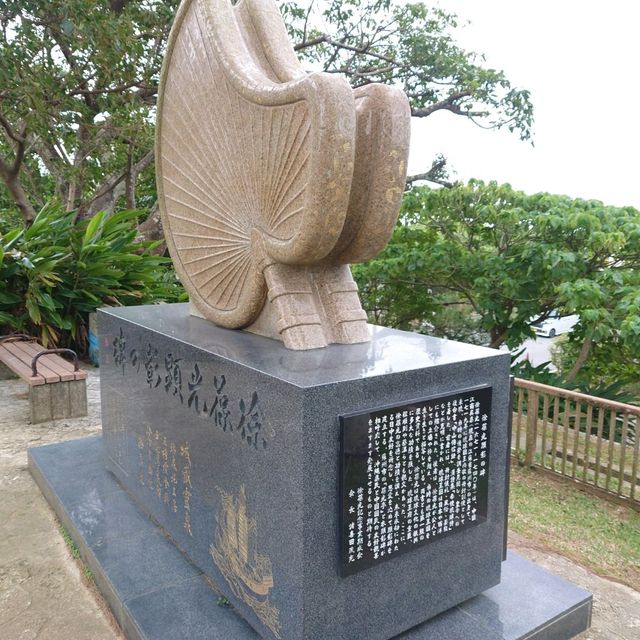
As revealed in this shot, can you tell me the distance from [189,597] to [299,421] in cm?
110

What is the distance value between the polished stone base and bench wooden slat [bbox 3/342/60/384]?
70.1 inches

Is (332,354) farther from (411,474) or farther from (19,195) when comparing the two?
(19,195)

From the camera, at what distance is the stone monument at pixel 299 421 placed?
197 cm

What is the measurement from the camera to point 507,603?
7.84ft

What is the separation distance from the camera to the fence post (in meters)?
4.56

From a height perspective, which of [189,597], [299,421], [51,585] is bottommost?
[51,585]

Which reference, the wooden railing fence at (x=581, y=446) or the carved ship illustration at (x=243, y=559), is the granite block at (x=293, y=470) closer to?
the carved ship illustration at (x=243, y=559)

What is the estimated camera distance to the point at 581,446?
15.8 feet

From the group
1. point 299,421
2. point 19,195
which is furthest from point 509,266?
point 19,195

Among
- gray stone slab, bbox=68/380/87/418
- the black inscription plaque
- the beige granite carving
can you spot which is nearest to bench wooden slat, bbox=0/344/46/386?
gray stone slab, bbox=68/380/87/418

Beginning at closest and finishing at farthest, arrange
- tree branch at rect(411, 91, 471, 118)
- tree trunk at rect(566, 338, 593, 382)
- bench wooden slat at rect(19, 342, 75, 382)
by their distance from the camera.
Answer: bench wooden slat at rect(19, 342, 75, 382), tree trunk at rect(566, 338, 593, 382), tree branch at rect(411, 91, 471, 118)

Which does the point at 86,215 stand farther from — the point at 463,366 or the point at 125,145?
the point at 463,366

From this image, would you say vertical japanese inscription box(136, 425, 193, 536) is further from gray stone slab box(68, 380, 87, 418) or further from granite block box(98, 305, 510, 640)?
gray stone slab box(68, 380, 87, 418)

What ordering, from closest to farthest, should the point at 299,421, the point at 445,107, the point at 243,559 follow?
the point at 299,421 → the point at 243,559 → the point at 445,107
